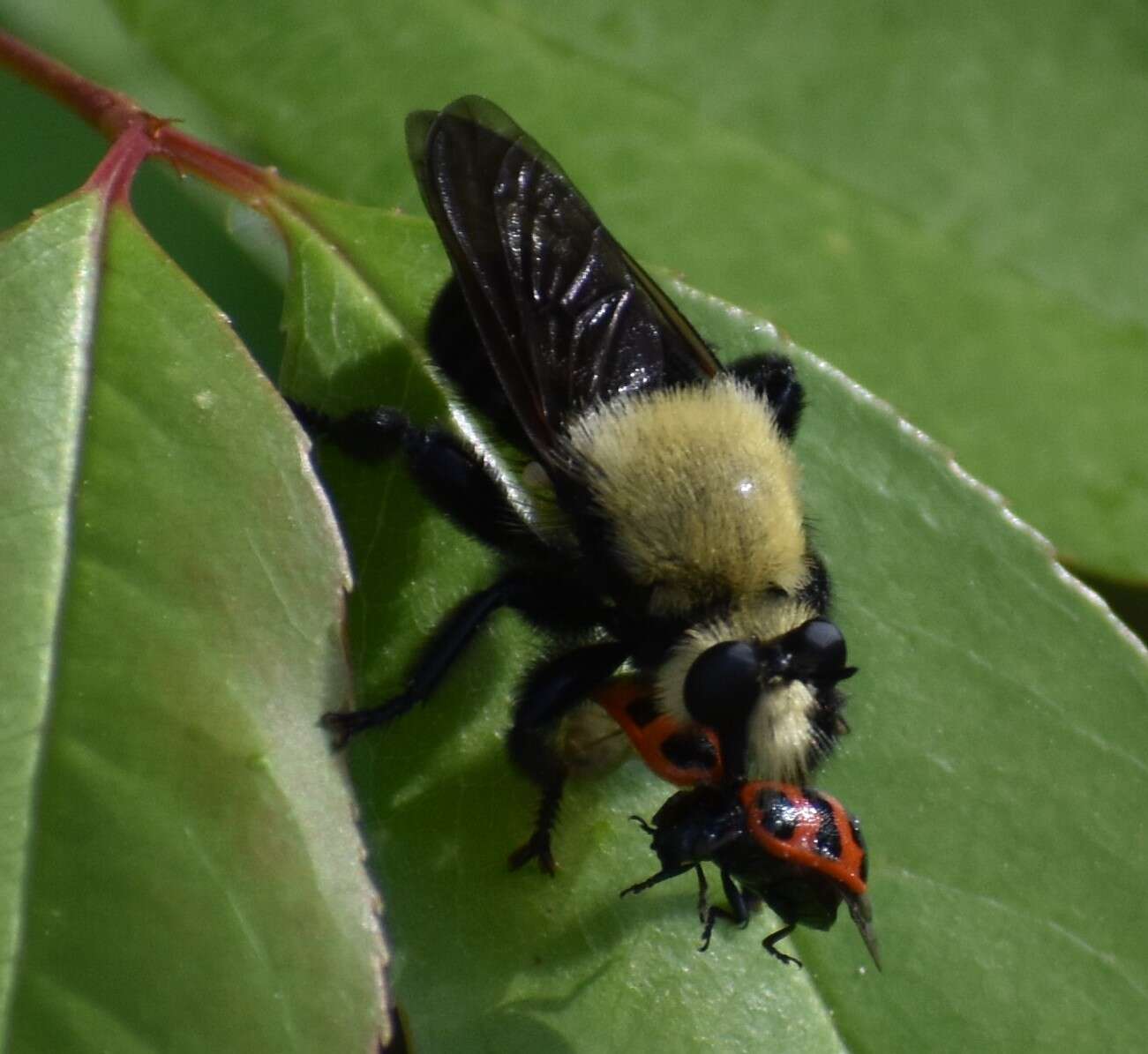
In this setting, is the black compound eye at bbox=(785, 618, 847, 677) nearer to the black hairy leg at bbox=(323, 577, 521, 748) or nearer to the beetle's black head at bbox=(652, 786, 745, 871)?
the beetle's black head at bbox=(652, 786, 745, 871)

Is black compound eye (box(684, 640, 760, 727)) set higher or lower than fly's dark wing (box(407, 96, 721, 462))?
lower

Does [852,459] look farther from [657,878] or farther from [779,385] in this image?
[657,878]

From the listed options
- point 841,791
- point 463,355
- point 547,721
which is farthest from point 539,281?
point 841,791

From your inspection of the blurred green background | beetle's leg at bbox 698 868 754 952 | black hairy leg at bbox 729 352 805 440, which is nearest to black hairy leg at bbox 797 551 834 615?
black hairy leg at bbox 729 352 805 440

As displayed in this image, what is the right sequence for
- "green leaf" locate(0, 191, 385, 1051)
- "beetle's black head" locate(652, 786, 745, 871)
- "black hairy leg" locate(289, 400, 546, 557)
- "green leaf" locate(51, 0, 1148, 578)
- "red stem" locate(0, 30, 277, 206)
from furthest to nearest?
"green leaf" locate(51, 0, 1148, 578) → "red stem" locate(0, 30, 277, 206) → "black hairy leg" locate(289, 400, 546, 557) → "beetle's black head" locate(652, 786, 745, 871) → "green leaf" locate(0, 191, 385, 1051)

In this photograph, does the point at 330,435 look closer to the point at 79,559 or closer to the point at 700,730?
the point at 79,559

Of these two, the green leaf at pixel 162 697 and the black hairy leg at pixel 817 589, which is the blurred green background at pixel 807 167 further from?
the green leaf at pixel 162 697

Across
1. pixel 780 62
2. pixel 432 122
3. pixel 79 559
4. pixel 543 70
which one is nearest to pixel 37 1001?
pixel 79 559
